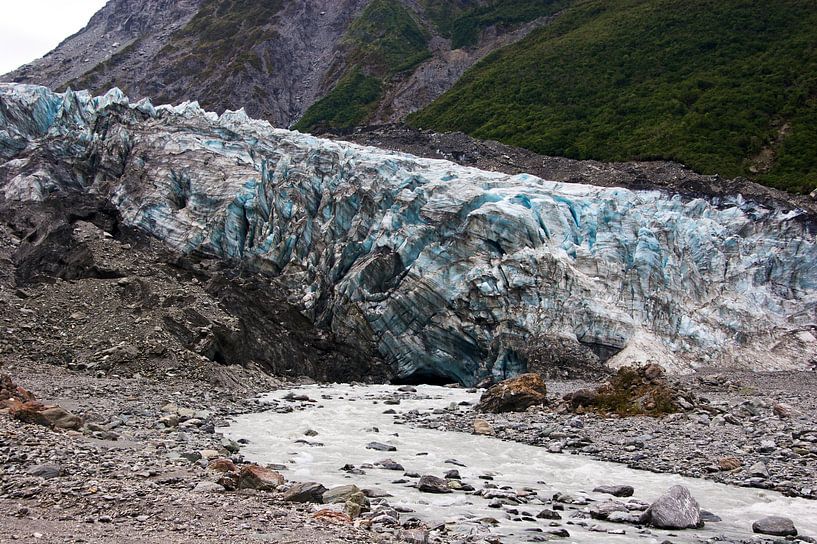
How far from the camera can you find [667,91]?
59219 millimetres

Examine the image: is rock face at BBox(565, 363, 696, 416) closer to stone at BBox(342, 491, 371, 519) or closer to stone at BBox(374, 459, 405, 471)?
stone at BBox(374, 459, 405, 471)

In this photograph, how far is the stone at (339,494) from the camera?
858 cm

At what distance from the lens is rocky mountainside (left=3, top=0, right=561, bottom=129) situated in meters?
81.6

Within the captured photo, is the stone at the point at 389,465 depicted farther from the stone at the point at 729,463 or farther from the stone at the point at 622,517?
the stone at the point at 729,463

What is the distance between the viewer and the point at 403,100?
79.9 meters

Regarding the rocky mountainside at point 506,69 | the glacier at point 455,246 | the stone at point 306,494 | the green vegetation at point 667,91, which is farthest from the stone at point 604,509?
the rocky mountainside at point 506,69

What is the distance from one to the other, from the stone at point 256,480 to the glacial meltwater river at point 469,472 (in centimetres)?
105

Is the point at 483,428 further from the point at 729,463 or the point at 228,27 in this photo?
the point at 228,27

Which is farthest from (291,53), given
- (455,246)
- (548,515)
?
(548,515)

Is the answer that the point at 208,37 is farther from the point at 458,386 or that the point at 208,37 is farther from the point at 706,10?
the point at 458,386

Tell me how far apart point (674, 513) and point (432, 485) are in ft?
11.5

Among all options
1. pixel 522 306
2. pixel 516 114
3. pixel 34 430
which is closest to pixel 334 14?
pixel 516 114

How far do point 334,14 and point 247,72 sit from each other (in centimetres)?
2769

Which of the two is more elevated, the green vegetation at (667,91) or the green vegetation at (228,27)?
the green vegetation at (228,27)
